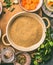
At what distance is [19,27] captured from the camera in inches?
80.4

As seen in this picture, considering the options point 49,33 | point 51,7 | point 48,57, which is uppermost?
point 51,7

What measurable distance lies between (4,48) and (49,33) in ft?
1.06

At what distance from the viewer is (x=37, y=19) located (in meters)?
2.05

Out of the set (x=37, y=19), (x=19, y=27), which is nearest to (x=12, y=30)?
(x=19, y=27)

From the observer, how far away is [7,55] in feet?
6.70

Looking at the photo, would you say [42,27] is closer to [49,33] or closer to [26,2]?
[49,33]

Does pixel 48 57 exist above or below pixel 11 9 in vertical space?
below

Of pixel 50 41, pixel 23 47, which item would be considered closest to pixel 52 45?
pixel 50 41

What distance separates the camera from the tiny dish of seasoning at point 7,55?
2019 mm

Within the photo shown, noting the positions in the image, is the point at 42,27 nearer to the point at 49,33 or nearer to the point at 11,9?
the point at 49,33

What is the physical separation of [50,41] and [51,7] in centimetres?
23

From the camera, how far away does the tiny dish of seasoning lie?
2.02m

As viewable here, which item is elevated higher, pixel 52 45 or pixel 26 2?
pixel 26 2

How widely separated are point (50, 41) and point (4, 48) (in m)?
0.32
